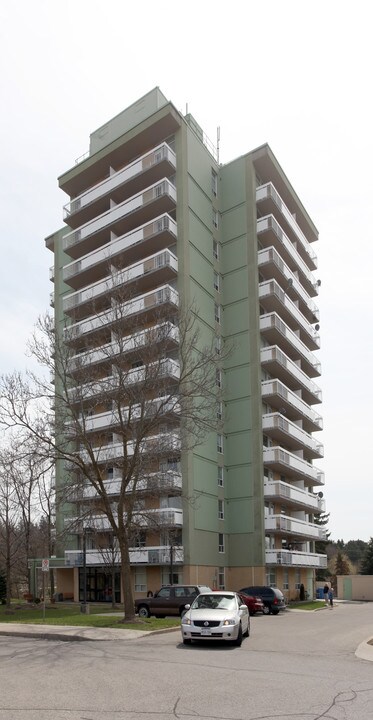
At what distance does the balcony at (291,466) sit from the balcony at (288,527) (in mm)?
3379

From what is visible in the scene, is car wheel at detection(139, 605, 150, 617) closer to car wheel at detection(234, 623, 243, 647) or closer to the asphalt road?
the asphalt road

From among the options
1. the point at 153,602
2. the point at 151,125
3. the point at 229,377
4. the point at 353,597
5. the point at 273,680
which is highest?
the point at 151,125

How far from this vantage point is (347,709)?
9195mm

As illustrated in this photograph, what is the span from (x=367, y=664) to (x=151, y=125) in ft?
127

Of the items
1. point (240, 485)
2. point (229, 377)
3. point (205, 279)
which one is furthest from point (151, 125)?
point (240, 485)

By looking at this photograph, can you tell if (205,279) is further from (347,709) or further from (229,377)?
(347,709)

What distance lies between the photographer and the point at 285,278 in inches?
2047

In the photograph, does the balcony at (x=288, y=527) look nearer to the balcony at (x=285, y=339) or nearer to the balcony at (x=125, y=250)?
the balcony at (x=285, y=339)

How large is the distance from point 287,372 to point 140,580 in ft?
57.6

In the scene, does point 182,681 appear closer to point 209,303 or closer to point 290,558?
point 290,558

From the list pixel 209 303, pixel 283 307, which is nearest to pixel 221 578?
pixel 209 303

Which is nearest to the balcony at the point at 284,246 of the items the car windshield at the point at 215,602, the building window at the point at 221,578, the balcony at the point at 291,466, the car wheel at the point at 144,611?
the balcony at the point at 291,466

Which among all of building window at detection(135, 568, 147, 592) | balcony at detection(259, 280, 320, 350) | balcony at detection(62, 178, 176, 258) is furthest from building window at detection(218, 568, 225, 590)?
balcony at detection(62, 178, 176, 258)

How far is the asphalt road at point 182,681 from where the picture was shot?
9.04 m
